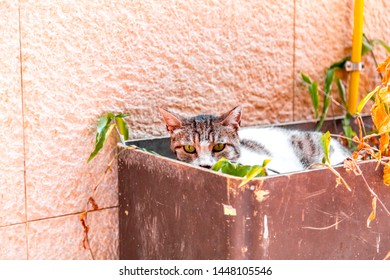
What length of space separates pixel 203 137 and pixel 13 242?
79 cm

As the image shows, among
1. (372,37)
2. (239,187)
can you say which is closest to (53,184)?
(239,187)

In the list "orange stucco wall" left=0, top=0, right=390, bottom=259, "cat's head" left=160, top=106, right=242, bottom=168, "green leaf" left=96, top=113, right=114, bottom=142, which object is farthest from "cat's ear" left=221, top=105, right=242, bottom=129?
"green leaf" left=96, top=113, right=114, bottom=142

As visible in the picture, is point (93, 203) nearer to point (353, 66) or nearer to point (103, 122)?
point (103, 122)

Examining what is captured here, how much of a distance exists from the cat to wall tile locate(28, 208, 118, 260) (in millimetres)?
410

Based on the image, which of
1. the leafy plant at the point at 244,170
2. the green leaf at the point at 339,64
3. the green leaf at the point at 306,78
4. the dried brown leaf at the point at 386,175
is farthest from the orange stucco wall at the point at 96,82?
the dried brown leaf at the point at 386,175

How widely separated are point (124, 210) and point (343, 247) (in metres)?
0.84

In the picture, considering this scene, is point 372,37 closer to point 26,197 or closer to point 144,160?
point 144,160

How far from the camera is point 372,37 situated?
10.5ft

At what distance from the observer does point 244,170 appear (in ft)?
5.90

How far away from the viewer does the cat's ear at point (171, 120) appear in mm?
2254

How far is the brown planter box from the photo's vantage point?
1.72 m

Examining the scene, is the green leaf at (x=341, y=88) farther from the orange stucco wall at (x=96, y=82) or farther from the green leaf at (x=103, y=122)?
the green leaf at (x=103, y=122)

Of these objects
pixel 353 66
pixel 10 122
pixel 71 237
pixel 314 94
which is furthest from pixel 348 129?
pixel 10 122

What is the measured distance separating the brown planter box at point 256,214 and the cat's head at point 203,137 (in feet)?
0.69
